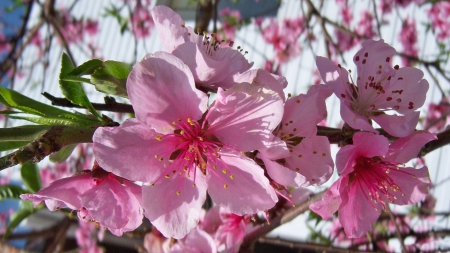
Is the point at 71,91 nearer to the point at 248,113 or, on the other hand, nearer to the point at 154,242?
the point at 248,113

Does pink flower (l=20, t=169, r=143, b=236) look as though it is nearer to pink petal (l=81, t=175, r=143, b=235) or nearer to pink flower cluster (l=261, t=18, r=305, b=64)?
pink petal (l=81, t=175, r=143, b=235)

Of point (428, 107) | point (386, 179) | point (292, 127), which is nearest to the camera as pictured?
point (292, 127)

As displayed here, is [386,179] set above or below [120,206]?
above

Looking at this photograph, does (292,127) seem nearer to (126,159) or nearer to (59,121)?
(126,159)

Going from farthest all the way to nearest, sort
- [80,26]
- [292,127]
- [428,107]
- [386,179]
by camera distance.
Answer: [80,26]
[428,107]
[386,179]
[292,127]

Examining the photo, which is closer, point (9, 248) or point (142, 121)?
point (142, 121)

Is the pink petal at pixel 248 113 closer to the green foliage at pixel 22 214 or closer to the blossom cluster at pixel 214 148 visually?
the blossom cluster at pixel 214 148

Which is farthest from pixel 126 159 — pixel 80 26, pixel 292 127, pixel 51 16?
pixel 80 26

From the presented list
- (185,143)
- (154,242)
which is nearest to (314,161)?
(185,143)

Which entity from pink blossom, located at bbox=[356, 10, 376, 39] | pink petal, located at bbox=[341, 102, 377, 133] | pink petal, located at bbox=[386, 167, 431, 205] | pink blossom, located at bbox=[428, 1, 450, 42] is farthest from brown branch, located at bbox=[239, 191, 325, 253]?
pink blossom, located at bbox=[428, 1, 450, 42]
